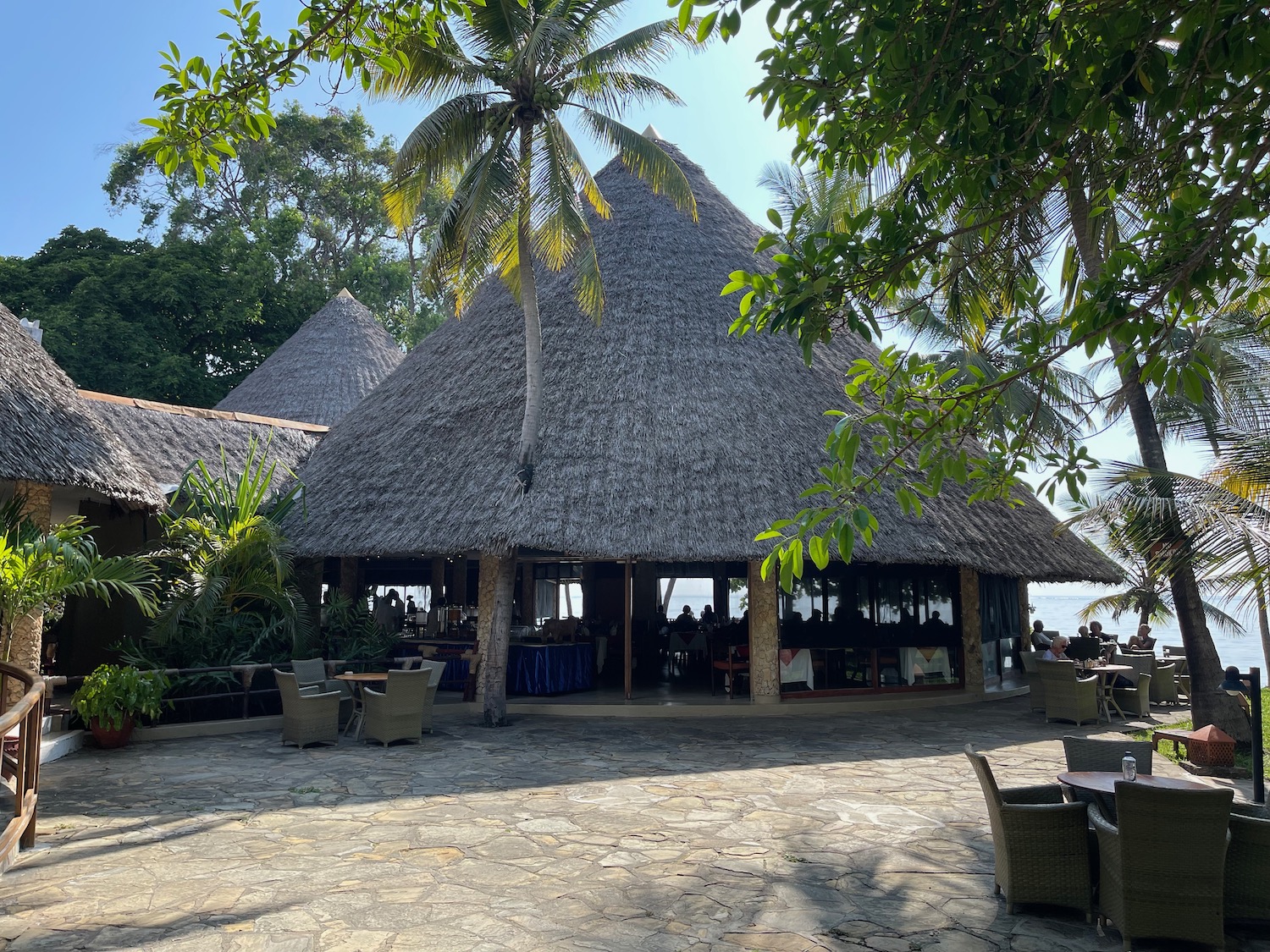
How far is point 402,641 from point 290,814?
7283mm

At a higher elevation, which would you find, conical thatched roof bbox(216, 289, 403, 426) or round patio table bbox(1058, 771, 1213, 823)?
conical thatched roof bbox(216, 289, 403, 426)

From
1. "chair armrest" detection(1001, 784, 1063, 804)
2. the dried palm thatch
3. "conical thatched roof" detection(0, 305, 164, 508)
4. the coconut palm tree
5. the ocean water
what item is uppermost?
the coconut palm tree

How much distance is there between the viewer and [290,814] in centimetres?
674

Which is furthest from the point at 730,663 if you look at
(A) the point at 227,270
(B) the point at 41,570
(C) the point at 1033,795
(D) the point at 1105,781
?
(A) the point at 227,270

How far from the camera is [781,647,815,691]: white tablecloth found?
12859mm

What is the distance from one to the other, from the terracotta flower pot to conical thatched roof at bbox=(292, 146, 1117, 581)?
13.1 ft

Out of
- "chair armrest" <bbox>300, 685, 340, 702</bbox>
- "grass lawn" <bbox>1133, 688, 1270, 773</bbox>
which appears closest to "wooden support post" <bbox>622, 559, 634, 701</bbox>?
"chair armrest" <bbox>300, 685, 340, 702</bbox>

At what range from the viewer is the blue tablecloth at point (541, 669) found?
13203 mm

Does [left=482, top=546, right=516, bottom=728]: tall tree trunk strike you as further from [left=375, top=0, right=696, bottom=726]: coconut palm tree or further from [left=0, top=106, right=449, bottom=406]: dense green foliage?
[left=0, top=106, right=449, bottom=406]: dense green foliage

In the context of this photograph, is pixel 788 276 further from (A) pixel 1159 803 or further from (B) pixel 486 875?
(B) pixel 486 875

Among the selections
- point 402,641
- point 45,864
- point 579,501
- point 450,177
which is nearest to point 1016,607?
point 579,501

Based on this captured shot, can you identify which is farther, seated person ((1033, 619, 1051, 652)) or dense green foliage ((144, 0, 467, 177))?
seated person ((1033, 619, 1051, 652))

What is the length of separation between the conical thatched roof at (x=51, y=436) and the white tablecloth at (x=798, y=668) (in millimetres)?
8689

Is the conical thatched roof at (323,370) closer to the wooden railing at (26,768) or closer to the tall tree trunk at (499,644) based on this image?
the tall tree trunk at (499,644)
